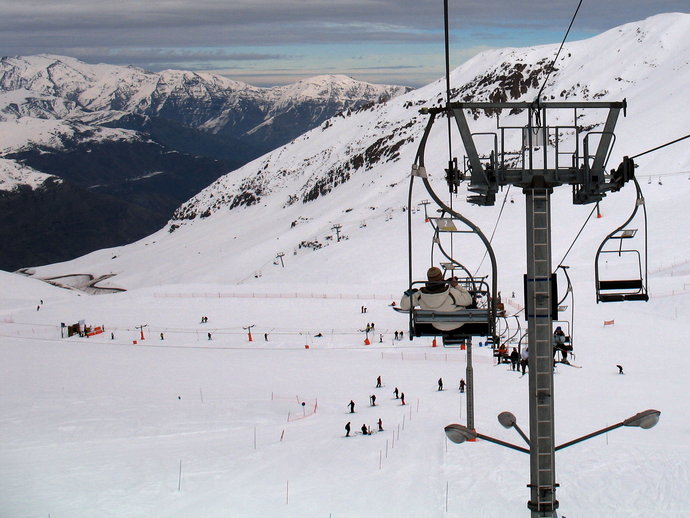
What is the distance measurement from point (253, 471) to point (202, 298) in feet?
118

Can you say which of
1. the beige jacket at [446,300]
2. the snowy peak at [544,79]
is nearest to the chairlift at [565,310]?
the beige jacket at [446,300]

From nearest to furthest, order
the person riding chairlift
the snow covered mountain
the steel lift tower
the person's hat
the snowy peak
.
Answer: the steel lift tower
the person's hat
the person riding chairlift
the snow covered mountain
the snowy peak

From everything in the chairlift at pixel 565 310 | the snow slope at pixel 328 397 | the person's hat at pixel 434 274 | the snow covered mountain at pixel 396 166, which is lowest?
the snow slope at pixel 328 397

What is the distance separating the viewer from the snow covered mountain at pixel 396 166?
320ft

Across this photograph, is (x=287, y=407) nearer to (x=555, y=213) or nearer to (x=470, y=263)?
(x=470, y=263)

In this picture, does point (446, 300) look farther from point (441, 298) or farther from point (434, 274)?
point (434, 274)

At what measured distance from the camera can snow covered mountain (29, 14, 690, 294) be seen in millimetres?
97562

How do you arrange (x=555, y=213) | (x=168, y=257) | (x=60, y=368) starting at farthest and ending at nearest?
(x=168, y=257), (x=555, y=213), (x=60, y=368)

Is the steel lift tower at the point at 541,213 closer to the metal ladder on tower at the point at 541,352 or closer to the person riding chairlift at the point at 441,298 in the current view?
the metal ladder on tower at the point at 541,352

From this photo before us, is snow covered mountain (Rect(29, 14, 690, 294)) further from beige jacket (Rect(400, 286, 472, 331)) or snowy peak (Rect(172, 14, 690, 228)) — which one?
beige jacket (Rect(400, 286, 472, 331))

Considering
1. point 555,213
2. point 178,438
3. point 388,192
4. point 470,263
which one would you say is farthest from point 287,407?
point 388,192

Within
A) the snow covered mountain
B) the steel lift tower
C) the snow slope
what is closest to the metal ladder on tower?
the steel lift tower

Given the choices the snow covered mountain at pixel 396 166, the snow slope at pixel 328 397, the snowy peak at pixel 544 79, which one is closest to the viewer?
A: the snow slope at pixel 328 397

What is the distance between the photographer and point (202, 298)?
200 feet
